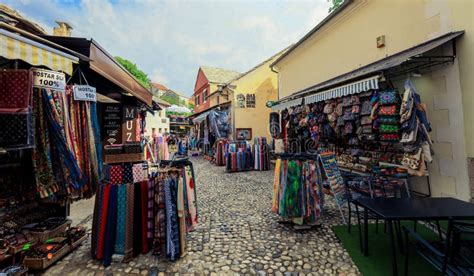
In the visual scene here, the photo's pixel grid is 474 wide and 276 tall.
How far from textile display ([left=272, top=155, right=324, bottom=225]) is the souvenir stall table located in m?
2.71

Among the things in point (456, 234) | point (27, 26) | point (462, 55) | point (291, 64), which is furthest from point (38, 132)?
point (291, 64)

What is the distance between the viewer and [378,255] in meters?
2.63

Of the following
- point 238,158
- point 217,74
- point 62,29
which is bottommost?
point 238,158

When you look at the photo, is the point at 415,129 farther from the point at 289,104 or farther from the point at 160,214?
the point at 160,214

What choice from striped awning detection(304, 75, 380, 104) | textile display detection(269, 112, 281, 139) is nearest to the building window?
textile display detection(269, 112, 281, 139)

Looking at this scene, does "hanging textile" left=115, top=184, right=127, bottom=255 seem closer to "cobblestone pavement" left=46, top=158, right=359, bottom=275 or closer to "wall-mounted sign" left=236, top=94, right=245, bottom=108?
"cobblestone pavement" left=46, top=158, right=359, bottom=275

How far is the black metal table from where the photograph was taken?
2115mm

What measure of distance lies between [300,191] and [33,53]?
3618 mm

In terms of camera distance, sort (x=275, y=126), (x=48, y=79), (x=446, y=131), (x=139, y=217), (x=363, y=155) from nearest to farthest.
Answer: (x=48, y=79) < (x=139, y=217) < (x=446, y=131) < (x=363, y=155) < (x=275, y=126)

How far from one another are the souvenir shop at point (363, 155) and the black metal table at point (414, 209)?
2.75 feet

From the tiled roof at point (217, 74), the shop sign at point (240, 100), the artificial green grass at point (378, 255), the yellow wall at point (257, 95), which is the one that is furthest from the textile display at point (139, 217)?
the tiled roof at point (217, 74)

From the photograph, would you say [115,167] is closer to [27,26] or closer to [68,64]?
[68,64]

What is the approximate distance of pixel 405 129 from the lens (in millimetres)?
3531

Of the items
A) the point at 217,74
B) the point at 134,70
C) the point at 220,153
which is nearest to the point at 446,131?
the point at 220,153
